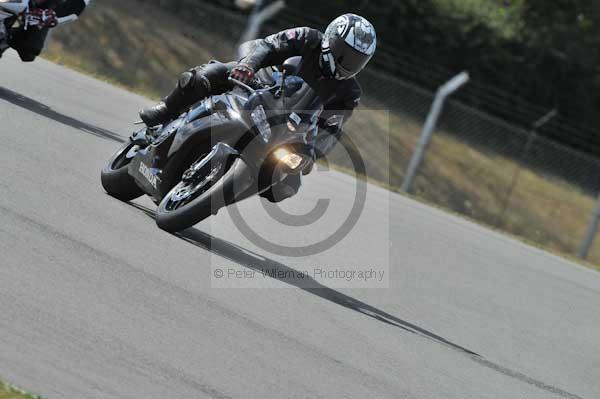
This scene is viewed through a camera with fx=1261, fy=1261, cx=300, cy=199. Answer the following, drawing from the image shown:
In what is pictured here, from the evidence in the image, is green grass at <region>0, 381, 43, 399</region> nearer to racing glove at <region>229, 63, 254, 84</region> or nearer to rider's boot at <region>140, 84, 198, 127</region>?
racing glove at <region>229, 63, 254, 84</region>

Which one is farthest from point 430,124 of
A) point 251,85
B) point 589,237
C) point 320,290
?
point 251,85

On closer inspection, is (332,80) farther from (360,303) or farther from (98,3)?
(98,3)

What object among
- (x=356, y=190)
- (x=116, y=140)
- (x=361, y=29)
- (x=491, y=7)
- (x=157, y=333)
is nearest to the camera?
(x=157, y=333)

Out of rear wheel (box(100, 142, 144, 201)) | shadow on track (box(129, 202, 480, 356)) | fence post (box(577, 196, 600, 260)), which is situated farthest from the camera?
fence post (box(577, 196, 600, 260))

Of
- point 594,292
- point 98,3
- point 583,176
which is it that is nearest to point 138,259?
point 594,292

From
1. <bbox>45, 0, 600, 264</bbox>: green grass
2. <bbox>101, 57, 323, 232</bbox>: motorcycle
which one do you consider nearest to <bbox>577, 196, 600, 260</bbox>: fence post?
<bbox>45, 0, 600, 264</bbox>: green grass

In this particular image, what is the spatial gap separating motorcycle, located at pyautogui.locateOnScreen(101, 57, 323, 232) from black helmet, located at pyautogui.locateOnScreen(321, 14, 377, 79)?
0.22 meters

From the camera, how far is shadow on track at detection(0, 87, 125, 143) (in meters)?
12.9

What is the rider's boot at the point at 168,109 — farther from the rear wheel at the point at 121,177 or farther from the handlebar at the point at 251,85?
the handlebar at the point at 251,85

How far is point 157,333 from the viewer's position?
6.14 metres

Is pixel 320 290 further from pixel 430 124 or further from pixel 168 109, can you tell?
pixel 430 124

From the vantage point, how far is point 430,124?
18.9 m

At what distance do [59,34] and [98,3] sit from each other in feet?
5.72

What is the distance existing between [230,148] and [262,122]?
0.94 feet
